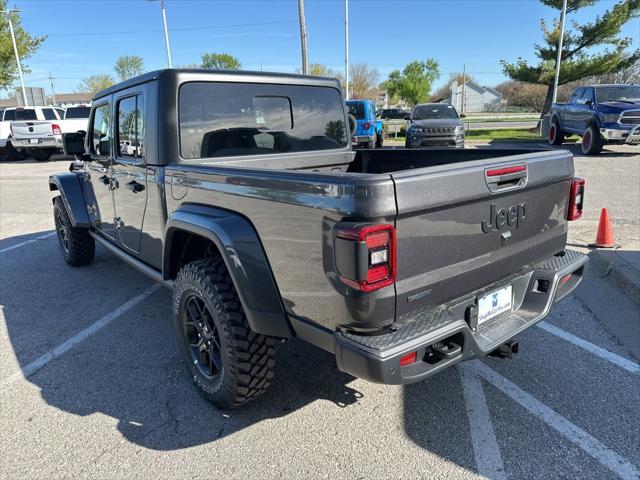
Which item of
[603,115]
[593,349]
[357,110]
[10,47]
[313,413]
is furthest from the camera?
[10,47]

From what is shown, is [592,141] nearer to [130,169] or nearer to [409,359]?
[130,169]

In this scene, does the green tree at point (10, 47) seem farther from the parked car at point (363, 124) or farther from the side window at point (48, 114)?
the parked car at point (363, 124)

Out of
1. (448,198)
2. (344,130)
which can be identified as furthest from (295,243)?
(344,130)

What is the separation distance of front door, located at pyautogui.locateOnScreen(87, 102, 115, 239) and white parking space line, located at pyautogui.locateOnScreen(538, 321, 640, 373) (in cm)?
Result: 390

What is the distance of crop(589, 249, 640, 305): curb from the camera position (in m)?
4.41

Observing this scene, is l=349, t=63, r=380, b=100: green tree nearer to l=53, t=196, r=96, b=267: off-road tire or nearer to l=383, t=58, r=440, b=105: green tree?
l=383, t=58, r=440, b=105: green tree

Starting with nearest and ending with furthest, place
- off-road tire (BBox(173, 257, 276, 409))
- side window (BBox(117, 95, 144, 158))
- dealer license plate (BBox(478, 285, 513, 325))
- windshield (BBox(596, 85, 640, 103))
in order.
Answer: dealer license plate (BBox(478, 285, 513, 325)), off-road tire (BBox(173, 257, 276, 409)), side window (BBox(117, 95, 144, 158)), windshield (BBox(596, 85, 640, 103))

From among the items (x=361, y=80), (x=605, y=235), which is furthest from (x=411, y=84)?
(x=605, y=235)

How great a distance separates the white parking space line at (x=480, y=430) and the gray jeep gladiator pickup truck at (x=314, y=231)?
22.4 inches

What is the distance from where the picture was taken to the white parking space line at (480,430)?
238 cm

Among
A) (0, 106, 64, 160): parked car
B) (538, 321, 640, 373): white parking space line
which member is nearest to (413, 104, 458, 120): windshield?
(0, 106, 64, 160): parked car

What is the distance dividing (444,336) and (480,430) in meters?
0.88

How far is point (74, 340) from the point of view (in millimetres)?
3916

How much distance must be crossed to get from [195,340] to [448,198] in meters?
1.93
